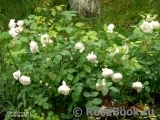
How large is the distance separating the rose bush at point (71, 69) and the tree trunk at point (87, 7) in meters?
3.00

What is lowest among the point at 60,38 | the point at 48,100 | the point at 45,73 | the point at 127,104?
the point at 127,104

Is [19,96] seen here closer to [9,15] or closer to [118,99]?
[118,99]

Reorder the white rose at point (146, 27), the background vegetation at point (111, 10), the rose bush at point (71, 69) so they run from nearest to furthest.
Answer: the rose bush at point (71, 69) → the white rose at point (146, 27) → the background vegetation at point (111, 10)

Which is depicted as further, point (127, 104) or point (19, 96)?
point (127, 104)

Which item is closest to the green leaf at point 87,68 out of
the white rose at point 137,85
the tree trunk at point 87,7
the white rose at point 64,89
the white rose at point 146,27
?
the white rose at point 64,89

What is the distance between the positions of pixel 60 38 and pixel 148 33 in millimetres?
752

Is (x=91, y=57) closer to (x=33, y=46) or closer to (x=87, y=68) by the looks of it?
(x=87, y=68)

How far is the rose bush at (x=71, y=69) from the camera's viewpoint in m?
3.38

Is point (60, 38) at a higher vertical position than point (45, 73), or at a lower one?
higher

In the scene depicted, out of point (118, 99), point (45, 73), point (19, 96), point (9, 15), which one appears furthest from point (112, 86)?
point (9, 15)

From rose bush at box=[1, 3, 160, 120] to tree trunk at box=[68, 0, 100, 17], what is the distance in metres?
3.00

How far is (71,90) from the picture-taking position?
341 centimetres

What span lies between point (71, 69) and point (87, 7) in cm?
352

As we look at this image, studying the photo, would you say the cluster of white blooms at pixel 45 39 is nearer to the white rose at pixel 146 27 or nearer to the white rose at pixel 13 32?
the white rose at pixel 13 32
